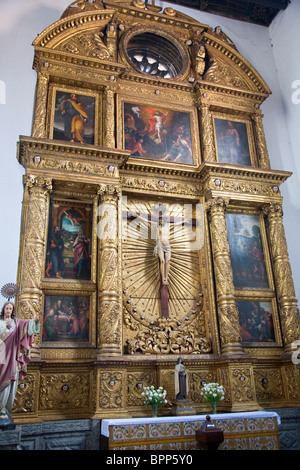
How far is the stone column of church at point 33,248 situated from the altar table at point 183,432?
2083mm

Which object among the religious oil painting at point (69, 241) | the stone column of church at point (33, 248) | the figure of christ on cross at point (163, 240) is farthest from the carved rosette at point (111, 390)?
the religious oil painting at point (69, 241)

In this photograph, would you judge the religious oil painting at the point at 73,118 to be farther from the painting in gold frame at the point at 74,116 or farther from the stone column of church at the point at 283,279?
the stone column of church at the point at 283,279

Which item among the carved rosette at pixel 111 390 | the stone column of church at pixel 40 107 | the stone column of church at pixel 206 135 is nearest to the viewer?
the carved rosette at pixel 111 390

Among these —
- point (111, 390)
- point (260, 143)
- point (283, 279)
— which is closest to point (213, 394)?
point (111, 390)

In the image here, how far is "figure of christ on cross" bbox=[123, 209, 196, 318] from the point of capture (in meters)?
9.06

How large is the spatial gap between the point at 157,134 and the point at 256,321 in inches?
199

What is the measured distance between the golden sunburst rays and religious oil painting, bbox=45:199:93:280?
A: 873 mm

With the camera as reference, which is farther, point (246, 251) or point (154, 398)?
point (246, 251)

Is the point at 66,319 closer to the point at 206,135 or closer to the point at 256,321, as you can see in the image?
the point at 256,321

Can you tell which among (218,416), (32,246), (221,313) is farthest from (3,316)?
(221,313)

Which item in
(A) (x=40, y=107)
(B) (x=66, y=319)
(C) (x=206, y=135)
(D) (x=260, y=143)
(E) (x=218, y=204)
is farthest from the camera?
(D) (x=260, y=143)

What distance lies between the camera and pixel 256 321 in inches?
369

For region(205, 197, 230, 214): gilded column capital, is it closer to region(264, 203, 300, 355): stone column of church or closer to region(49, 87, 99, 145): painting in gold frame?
region(264, 203, 300, 355): stone column of church

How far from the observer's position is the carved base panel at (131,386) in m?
7.34
